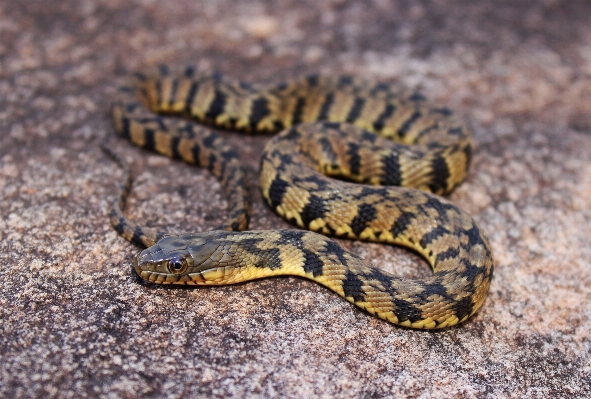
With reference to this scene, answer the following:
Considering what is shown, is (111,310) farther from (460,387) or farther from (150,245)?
(460,387)

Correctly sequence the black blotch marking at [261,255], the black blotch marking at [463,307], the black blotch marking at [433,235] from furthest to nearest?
the black blotch marking at [433,235], the black blotch marking at [261,255], the black blotch marking at [463,307]

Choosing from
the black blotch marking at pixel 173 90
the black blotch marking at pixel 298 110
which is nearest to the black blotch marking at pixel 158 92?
the black blotch marking at pixel 173 90

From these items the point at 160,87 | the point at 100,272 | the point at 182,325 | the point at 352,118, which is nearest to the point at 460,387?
the point at 182,325

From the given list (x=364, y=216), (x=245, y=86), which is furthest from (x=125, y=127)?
→ (x=364, y=216)

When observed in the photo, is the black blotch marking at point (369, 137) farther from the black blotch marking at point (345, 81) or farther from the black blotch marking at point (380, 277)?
the black blotch marking at point (380, 277)

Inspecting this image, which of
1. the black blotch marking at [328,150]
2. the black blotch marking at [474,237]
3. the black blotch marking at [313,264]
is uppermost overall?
the black blotch marking at [328,150]

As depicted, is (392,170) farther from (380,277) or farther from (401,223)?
(380,277)

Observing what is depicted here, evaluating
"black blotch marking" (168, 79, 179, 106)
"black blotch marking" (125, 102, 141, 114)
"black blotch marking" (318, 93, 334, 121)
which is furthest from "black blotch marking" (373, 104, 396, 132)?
"black blotch marking" (125, 102, 141, 114)

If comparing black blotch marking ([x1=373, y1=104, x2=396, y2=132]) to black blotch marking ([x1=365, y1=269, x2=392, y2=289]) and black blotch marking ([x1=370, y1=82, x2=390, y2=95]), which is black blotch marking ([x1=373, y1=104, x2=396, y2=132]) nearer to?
black blotch marking ([x1=370, y1=82, x2=390, y2=95])
